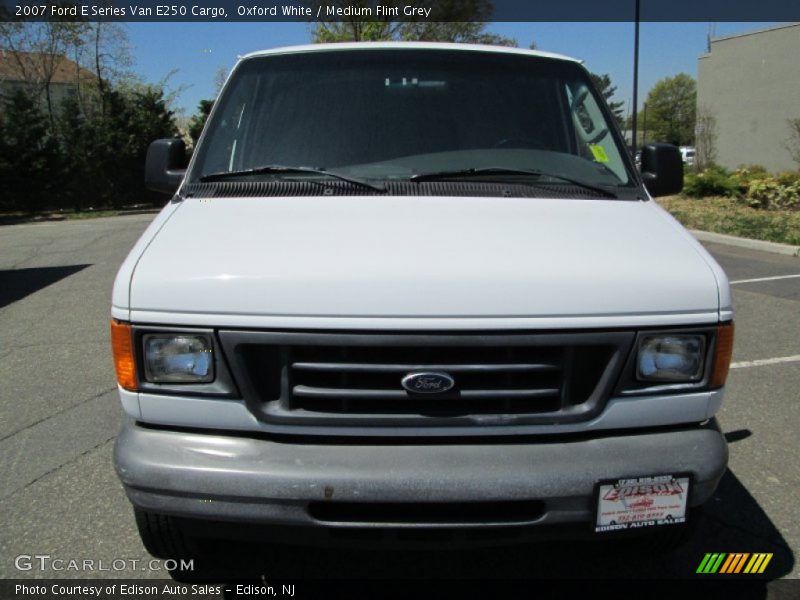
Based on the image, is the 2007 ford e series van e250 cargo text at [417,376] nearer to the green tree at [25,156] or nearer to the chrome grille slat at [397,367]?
the chrome grille slat at [397,367]

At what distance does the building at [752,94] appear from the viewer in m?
25.1

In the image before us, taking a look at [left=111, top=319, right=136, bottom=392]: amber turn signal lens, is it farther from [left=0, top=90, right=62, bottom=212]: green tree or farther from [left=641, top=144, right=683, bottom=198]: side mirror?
[left=0, top=90, right=62, bottom=212]: green tree

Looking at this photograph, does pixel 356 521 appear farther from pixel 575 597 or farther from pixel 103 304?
pixel 103 304

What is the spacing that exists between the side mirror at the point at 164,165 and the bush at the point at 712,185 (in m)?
15.4

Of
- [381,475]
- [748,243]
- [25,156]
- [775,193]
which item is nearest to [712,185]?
[775,193]

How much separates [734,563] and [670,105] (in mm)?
101563

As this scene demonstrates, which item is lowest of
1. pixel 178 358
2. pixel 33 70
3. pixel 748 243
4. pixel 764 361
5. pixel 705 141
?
pixel 748 243

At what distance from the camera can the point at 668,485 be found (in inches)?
89.0

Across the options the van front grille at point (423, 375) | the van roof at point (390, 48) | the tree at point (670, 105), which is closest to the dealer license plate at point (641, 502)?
the van front grille at point (423, 375)

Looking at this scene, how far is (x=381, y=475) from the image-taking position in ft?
7.09

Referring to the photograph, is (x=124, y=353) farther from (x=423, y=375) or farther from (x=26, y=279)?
(x=26, y=279)

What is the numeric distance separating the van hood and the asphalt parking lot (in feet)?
3.42

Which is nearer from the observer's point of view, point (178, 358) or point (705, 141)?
point (178, 358)

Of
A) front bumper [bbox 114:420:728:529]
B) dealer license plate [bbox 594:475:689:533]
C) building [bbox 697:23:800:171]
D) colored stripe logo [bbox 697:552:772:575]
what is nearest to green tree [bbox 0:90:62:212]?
building [bbox 697:23:800:171]
